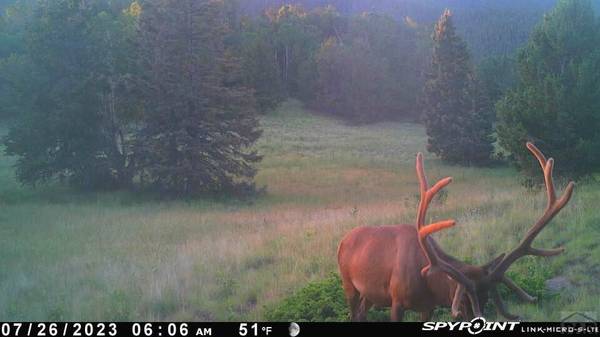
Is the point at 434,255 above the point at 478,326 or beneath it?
above

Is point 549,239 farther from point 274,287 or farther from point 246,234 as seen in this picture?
point 246,234

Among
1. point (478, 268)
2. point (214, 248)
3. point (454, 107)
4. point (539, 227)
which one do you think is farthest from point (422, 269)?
point (454, 107)

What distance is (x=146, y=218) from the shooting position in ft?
63.2

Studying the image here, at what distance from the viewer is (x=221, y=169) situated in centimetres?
2580

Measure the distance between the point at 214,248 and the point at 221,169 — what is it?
1371 cm

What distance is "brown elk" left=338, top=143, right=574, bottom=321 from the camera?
5.11 m

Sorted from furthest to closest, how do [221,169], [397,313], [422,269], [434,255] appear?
[221,169]
[397,313]
[422,269]
[434,255]

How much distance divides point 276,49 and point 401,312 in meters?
70.2

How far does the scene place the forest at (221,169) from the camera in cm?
906

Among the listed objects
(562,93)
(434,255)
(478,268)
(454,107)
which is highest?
(562,93)

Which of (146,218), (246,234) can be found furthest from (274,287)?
(146,218)

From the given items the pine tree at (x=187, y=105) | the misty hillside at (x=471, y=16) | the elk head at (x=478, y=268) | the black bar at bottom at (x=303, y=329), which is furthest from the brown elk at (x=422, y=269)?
the misty hillside at (x=471, y=16)

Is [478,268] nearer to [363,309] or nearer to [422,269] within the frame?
[422,269]

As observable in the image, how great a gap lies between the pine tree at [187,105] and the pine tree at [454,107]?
16.1 meters
